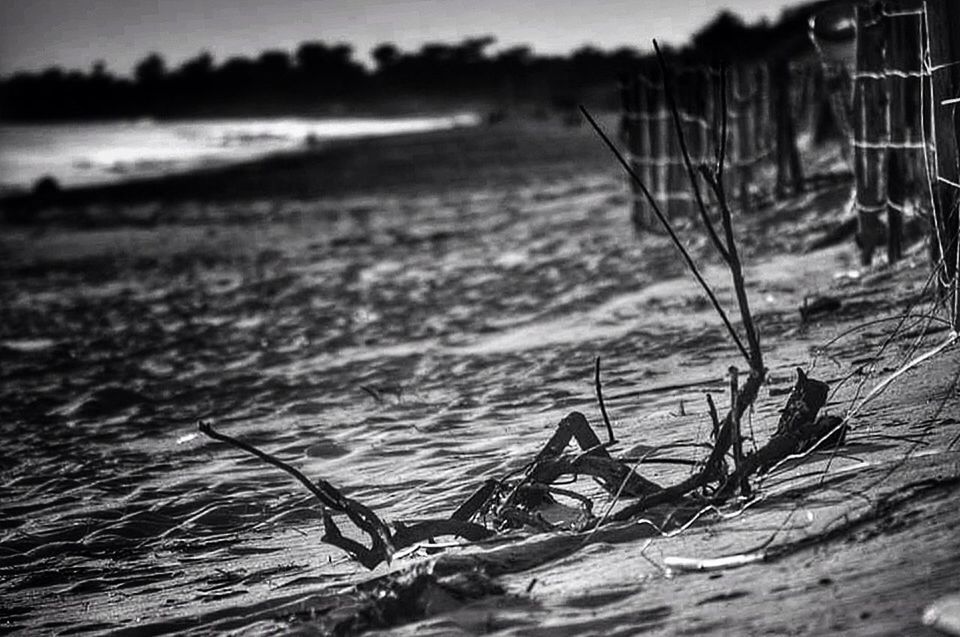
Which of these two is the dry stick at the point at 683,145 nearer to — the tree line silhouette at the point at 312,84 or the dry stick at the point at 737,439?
the dry stick at the point at 737,439

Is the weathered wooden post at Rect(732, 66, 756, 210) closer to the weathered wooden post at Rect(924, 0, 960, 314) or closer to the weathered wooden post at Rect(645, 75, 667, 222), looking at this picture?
the weathered wooden post at Rect(645, 75, 667, 222)

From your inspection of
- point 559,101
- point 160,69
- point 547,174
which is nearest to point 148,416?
point 547,174

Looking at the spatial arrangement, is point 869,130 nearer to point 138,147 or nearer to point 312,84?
point 138,147

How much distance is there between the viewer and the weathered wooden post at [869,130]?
6.28 meters

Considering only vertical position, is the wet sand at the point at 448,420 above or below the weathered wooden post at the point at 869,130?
below

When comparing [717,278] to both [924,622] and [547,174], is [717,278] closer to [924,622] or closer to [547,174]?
[924,622]

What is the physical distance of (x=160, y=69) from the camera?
82562 millimetres

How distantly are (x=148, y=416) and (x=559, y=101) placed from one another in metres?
39.5

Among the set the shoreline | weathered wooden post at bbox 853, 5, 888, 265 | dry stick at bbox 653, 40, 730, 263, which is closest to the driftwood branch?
dry stick at bbox 653, 40, 730, 263

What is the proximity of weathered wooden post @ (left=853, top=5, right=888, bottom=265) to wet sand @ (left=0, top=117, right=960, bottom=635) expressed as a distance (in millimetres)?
259

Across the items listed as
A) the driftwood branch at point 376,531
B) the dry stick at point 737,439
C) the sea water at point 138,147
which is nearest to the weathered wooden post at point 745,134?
the dry stick at point 737,439

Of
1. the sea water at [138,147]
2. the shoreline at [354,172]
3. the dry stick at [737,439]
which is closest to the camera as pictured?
the dry stick at [737,439]

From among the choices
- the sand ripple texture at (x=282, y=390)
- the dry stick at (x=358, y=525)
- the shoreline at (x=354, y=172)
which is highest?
the shoreline at (x=354, y=172)

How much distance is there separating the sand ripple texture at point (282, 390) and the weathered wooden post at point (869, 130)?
63 centimetres
